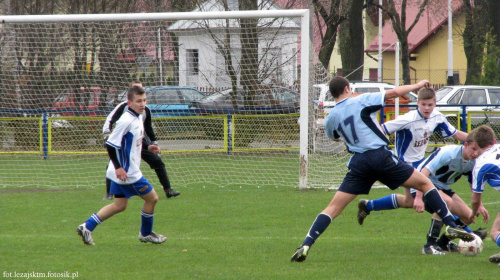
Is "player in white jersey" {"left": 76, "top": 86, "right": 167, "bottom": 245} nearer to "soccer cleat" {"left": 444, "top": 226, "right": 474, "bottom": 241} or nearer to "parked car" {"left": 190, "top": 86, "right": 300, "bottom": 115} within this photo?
"soccer cleat" {"left": 444, "top": 226, "right": 474, "bottom": 241}

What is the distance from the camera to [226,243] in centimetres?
667

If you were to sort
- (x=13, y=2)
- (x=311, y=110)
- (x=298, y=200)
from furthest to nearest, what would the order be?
(x=13, y=2)
(x=311, y=110)
(x=298, y=200)

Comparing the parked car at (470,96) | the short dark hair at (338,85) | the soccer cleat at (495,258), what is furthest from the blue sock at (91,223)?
the parked car at (470,96)

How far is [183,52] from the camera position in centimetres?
1266

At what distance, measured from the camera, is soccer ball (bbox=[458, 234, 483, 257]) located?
551 centimetres

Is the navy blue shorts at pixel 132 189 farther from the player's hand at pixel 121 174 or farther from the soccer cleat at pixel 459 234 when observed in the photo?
the soccer cleat at pixel 459 234

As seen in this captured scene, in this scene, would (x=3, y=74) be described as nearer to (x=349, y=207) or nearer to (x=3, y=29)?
(x=3, y=29)

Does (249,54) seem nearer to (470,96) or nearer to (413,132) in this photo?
(413,132)

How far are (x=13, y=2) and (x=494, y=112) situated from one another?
15923 millimetres

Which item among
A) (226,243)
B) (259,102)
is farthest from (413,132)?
(259,102)

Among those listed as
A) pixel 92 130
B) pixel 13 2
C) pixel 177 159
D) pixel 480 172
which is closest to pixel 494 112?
pixel 177 159

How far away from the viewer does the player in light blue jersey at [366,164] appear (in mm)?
5691

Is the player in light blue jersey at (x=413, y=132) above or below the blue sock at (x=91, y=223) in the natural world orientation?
above

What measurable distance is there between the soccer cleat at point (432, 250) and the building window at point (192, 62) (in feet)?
24.7
